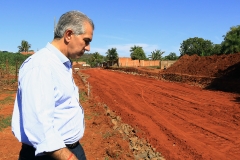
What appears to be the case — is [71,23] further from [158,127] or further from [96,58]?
[96,58]

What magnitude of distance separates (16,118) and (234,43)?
1542 inches

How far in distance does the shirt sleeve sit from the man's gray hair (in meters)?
0.38

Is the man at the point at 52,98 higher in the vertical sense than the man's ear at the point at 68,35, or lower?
lower

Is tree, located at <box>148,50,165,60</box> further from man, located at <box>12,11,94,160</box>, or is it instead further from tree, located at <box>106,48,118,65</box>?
man, located at <box>12,11,94,160</box>

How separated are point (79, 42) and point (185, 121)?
7.43 metres

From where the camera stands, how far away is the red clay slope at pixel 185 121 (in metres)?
6.17

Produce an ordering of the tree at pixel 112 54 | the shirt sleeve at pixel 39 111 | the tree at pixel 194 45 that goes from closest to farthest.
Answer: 1. the shirt sleeve at pixel 39 111
2. the tree at pixel 112 54
3. the tree at pixel 194 45

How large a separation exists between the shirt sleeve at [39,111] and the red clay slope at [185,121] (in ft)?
15.6

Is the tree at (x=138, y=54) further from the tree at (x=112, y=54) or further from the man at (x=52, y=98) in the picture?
the man at (x=52, y=98)

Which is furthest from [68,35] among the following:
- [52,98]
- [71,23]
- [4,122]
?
[4,122]

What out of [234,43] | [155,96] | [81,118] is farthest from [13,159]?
[234,43]

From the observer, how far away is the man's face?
176cm

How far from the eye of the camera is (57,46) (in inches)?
69.3

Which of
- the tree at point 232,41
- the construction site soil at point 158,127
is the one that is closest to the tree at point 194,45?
the tree at point 232,41
